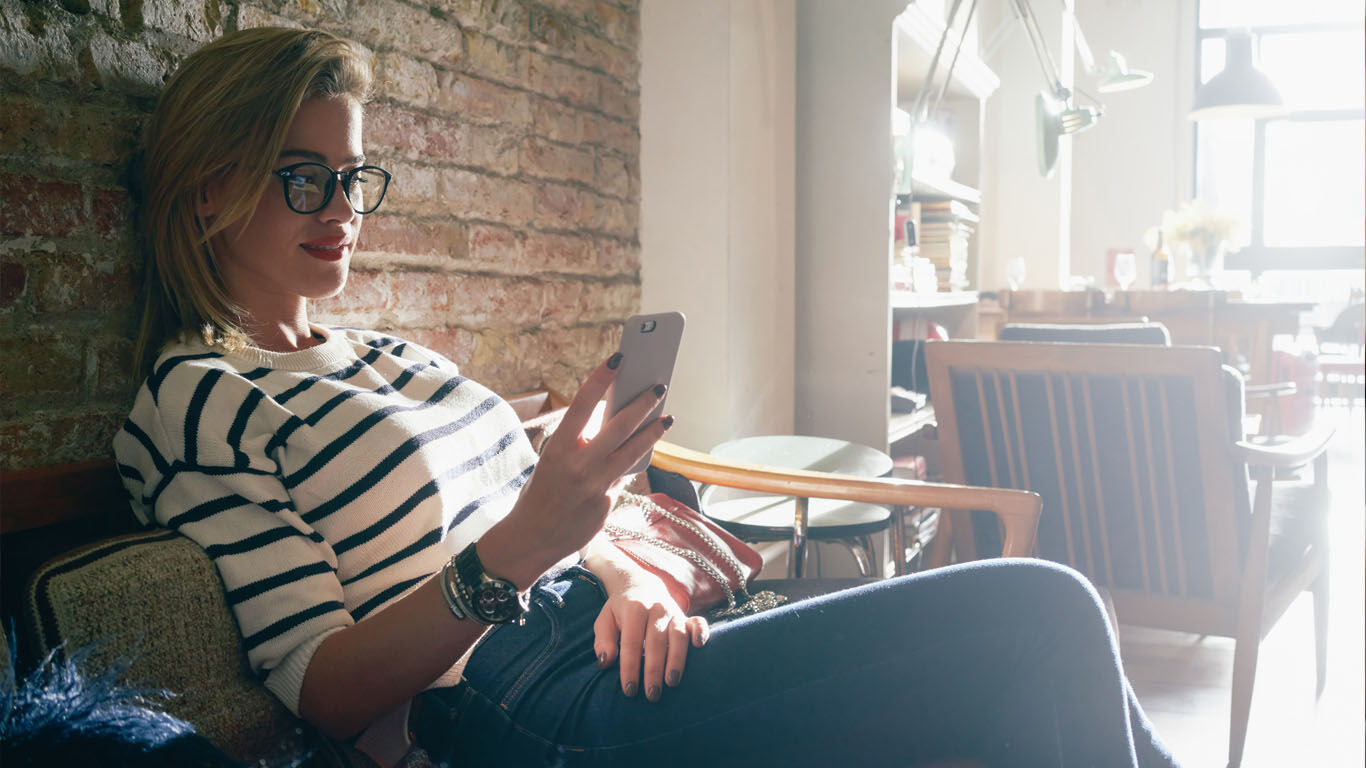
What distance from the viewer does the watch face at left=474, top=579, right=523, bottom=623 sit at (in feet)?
3.03

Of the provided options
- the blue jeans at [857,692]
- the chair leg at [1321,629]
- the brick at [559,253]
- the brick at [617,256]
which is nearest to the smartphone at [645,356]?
the blue jeans at [857,692]

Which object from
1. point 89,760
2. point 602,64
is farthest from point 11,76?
point 602,64

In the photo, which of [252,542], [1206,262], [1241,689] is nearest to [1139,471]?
[1241,689]

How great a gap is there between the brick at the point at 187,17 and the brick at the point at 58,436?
47cm

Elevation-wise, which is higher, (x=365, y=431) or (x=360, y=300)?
(x=360, y=300)

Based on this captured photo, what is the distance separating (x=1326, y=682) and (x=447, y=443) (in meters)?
2.19

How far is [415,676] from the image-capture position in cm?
95

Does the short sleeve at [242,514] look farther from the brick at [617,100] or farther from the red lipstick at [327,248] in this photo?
the brick at [617,100]

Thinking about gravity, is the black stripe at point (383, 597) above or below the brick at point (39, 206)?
below

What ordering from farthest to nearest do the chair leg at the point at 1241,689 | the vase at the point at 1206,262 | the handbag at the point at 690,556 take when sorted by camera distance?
the vase at the point at 1206,262
the chair leg at the point at 1241,689
the handbag at the point at 690,556

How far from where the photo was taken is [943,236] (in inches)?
130

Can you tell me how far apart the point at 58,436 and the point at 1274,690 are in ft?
7.94

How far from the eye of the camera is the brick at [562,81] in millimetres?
1945

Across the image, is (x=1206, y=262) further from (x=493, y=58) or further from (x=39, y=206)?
(x=39, y=206)
